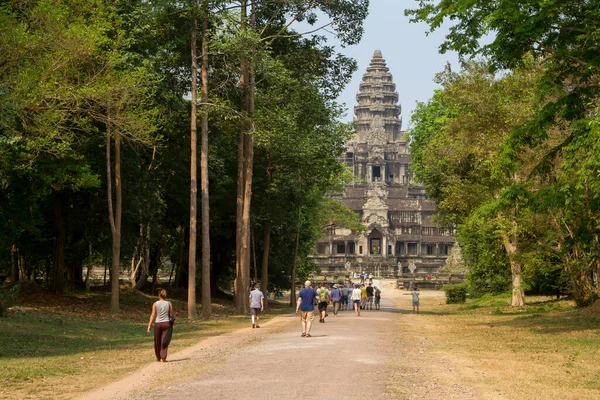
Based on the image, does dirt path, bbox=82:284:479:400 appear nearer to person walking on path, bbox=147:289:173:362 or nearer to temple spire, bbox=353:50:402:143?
person walking on path, bbox=147:289:173:362

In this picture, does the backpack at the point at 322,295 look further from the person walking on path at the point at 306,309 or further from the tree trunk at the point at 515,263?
the tree trunk at the point at 515,263

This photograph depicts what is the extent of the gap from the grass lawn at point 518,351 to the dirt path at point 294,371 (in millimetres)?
604

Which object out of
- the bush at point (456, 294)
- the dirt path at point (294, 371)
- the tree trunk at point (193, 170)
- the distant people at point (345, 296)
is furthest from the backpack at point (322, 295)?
the bush at point (456, 294)

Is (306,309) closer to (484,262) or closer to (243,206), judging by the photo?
(243,206)

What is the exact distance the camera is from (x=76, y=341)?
25078 millimetres

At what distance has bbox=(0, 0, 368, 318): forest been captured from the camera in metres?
27.6

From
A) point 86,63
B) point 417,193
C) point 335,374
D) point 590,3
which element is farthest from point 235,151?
point 417,193

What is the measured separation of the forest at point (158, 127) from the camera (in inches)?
1085

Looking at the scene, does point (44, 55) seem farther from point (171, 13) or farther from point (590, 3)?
point (590, 3)

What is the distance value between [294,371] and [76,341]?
10.4 metres

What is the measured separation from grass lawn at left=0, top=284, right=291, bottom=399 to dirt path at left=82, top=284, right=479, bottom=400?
2.85 feet

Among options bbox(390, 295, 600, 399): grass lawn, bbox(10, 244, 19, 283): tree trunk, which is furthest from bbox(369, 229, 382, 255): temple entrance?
bbox(390, 295, 600, 399): grass lawn

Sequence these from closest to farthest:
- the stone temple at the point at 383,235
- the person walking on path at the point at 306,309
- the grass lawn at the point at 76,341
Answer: the grass lawn at the point at 76,341 < the person walking on path at the point at 306,309 < the stone temple at the point at 383,235

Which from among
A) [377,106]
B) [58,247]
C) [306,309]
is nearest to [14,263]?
[58,247]
